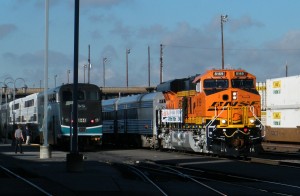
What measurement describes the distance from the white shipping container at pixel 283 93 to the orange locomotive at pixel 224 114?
748 centimetres

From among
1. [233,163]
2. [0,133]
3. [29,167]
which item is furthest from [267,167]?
[0,133]

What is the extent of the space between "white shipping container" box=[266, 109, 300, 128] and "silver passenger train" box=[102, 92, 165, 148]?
7.22m

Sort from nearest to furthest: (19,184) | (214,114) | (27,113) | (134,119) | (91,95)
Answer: (19,184) → (214,114) → (91,95) → (134,119) → (27,113)

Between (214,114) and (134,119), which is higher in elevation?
(214,114)

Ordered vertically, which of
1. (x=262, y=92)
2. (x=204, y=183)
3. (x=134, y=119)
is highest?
(x=262, y=92)

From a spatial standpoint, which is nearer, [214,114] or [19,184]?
[19,184]

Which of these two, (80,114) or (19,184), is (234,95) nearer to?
(80,114)

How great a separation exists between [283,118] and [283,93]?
1.54 m

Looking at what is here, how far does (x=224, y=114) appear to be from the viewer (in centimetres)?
2706

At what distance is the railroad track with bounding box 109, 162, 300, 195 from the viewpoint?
597 inches

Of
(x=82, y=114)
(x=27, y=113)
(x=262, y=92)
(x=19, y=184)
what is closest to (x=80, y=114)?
(x=82, y=114)

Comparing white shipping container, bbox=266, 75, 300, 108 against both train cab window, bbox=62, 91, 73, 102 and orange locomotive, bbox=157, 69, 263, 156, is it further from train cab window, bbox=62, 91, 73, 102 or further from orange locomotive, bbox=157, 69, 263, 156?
train cab window, bbox=62, 91, 73, 102

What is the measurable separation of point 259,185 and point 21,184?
22.3 feet

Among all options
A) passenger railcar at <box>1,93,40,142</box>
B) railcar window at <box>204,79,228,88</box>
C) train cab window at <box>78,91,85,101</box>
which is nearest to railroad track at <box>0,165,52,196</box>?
railcar window at <box>204,79,228,88</box>
